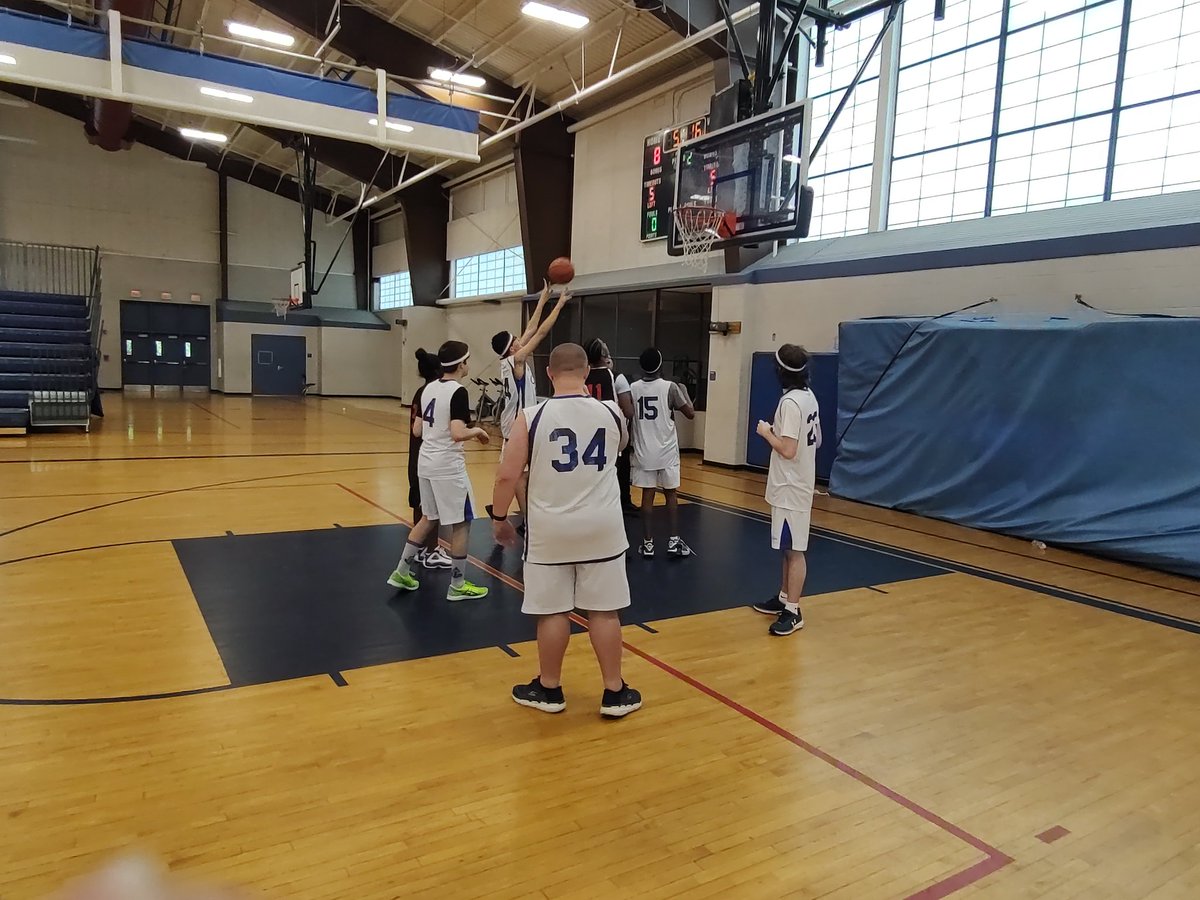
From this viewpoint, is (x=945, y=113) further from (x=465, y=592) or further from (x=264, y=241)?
(x=264, y=241)

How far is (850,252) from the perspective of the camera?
1041 centimetres

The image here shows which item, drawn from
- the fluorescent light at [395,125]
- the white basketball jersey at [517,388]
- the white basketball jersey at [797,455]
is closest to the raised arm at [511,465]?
the white basketball jersey at [797,455]

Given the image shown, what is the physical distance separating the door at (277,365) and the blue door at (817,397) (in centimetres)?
1870

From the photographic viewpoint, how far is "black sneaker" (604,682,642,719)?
338 cm

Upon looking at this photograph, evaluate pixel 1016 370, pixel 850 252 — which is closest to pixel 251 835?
pixel 1016 370

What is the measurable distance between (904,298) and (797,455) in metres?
5.75

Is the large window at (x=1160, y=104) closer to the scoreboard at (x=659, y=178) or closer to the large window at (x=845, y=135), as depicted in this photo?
the large window at (x=845, y=135)

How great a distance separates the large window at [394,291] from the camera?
2473 cm

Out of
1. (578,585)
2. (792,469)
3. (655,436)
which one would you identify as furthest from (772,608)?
(578,585)

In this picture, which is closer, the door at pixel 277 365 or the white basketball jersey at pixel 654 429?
the white basketball jersey at pixel 654 429

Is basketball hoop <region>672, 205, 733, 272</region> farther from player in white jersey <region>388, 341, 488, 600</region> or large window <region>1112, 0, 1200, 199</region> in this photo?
player in white jersey <region>388, 341, 488, 600</region>

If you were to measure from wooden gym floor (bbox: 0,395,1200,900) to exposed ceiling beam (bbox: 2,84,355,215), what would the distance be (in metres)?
20.5

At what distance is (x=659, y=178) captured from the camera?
1304 cm

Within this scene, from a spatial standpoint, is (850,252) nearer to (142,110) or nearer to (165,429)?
(165,429)
